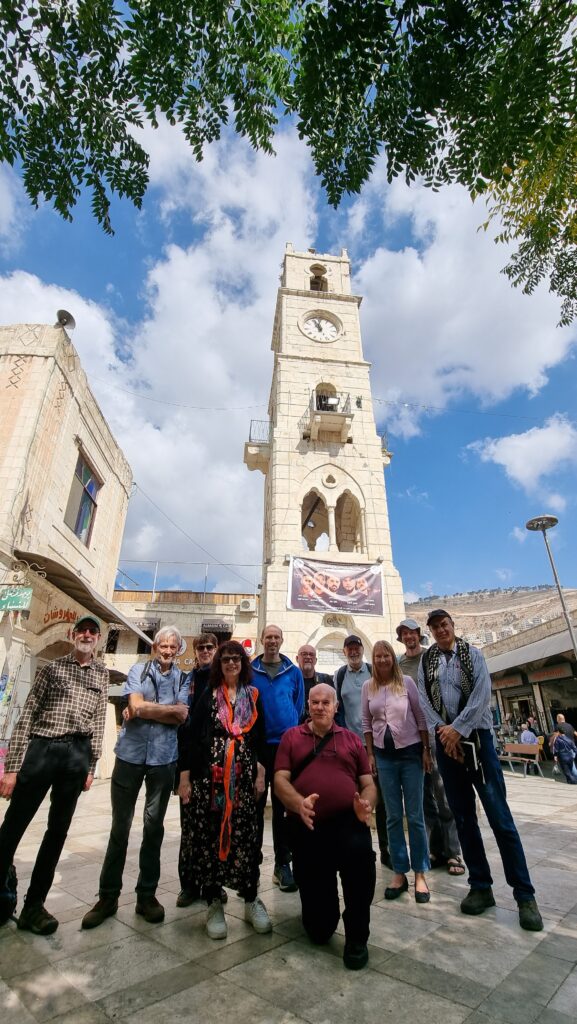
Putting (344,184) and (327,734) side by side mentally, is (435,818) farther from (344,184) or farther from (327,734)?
(344,184)

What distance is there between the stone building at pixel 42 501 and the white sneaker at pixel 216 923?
21.3 ft

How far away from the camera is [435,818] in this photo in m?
3.95

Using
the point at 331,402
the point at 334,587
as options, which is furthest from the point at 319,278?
the point at 334,587

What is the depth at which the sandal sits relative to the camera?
11.9ft

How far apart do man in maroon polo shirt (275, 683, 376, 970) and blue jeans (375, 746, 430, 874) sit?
0.83 meters

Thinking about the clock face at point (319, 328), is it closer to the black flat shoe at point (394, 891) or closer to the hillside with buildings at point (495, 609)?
the black flat shoe at point (394, 891)

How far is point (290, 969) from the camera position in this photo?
7.11 ft

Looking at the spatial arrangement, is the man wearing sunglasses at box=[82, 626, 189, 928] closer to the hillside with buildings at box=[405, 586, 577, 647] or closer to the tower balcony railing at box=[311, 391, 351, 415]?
the tower balcony railing at box=[311, 391, 351, 415]

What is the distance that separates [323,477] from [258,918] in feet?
46.0

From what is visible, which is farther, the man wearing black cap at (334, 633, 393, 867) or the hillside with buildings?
the hillside with buildings

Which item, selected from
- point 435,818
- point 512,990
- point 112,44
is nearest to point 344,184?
point 112,44

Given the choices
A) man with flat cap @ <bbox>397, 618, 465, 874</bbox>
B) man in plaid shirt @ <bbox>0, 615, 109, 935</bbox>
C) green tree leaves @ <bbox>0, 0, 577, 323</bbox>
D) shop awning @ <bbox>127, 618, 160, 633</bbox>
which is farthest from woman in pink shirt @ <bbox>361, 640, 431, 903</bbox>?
shop awning @ <bbox>127, 618, 160, 633</bbox>

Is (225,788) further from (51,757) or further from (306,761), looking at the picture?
(51,757)

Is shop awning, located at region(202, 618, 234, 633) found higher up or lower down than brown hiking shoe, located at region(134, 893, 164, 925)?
higher up
